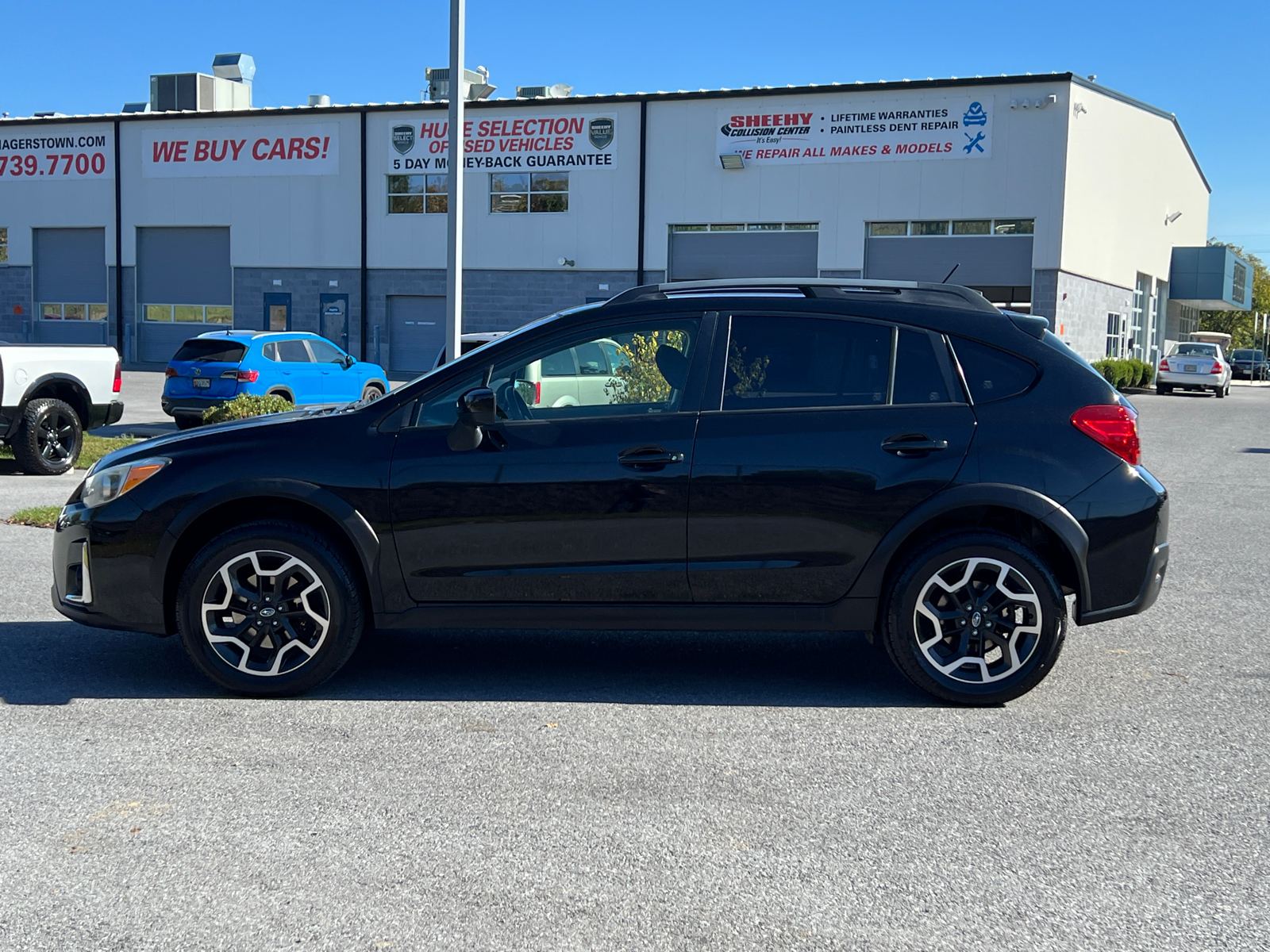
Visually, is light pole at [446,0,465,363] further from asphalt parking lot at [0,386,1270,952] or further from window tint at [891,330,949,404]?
window tint at [891,330,949,404]

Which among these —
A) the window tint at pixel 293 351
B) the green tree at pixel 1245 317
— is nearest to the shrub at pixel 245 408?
the window tint at pixel 293 351

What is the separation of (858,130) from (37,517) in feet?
94.9

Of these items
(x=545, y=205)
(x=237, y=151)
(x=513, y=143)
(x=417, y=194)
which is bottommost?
(x=545, y=205)

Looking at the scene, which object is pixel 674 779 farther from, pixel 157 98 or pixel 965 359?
Answer: pixel 157 98

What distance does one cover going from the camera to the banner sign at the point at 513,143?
37250 millimetres

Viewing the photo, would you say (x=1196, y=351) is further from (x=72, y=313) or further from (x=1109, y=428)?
(x=1109, y=428)

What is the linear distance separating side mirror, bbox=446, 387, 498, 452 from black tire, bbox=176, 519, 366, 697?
0.70m

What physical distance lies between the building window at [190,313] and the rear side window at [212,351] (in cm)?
2385

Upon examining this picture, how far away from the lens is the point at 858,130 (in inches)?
1379

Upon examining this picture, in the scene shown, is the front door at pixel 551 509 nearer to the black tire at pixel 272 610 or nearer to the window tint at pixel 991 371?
the black tire at pixel 272 610

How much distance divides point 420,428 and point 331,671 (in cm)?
109

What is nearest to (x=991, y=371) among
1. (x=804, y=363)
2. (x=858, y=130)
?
(x=804, y=363)

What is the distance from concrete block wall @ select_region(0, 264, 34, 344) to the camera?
A: 1729 inches

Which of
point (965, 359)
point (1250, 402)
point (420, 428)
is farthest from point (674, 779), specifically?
point (1250, 402)
